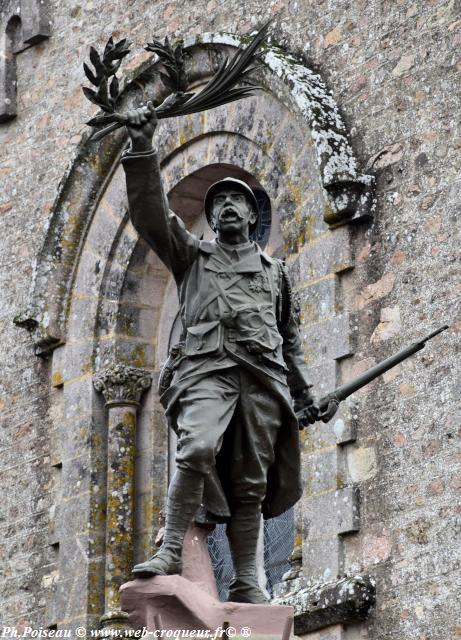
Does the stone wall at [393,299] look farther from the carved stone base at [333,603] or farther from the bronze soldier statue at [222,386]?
the bronze soldier statue at [222,386]

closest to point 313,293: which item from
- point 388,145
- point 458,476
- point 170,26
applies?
point 388,145

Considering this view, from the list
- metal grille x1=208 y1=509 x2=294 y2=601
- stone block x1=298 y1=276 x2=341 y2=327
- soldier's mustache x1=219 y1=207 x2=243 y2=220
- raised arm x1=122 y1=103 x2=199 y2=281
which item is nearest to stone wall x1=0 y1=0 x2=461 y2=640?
stone block x1=298 y1=276 x2=341 y2=327

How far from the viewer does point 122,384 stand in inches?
535

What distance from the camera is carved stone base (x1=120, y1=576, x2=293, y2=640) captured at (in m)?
7.77

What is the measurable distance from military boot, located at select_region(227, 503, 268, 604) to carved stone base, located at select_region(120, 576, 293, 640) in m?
0.29

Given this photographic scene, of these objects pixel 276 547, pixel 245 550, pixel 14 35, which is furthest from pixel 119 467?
pixel 245 550

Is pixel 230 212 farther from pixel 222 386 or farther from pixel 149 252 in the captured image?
pixel 149 252


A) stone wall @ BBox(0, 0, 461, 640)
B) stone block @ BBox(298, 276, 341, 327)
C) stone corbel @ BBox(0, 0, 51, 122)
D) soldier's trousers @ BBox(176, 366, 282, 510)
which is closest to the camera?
soldier's trousers @ BBox(176, 366, 282, 510)

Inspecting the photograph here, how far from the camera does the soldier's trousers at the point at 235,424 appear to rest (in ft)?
26.0

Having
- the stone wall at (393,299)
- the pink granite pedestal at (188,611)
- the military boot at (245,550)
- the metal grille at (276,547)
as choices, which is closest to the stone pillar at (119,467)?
the stone wall at (393,299)

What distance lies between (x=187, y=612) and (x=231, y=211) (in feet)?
5.84

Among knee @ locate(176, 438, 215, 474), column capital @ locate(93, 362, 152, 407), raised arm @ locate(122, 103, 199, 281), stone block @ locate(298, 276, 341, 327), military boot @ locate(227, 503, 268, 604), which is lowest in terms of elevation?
military boot @ locate(227, 503, 268, 604)

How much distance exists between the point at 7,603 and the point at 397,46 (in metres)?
5.22

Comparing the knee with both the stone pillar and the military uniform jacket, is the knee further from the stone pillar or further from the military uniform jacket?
the stone pillar
